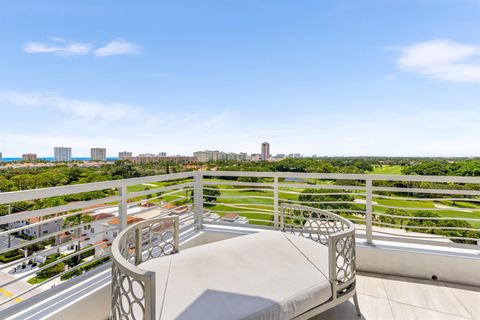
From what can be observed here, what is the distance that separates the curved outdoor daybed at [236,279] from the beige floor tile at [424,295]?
2.48 feet

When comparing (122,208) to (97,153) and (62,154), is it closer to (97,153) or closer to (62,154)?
(97,153)

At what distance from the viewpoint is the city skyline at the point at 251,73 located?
493 centimetres

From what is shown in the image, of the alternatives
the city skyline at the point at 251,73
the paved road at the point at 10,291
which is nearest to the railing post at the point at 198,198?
the paved road at the point at 10,291

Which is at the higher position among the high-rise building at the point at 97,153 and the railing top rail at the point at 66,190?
the high-rise building at the point at 97,153

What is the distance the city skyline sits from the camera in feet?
16.2

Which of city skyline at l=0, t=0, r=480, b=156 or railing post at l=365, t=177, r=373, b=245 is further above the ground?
city skyline at l=0, t=0, r=480, b=156

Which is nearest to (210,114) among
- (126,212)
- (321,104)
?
(321,104)

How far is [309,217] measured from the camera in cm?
290

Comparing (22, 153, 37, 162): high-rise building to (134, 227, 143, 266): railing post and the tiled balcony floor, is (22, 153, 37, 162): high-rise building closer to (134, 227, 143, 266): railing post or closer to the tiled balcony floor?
(134, 227, 143, 266): railing post

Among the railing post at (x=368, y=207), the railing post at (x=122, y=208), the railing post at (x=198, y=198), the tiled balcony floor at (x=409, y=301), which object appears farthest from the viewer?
the railing post at (x=198, y=198)

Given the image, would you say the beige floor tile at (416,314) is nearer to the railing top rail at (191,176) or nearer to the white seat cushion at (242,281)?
the white seat cushion at (242,281)

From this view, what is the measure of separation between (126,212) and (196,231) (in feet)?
4.56

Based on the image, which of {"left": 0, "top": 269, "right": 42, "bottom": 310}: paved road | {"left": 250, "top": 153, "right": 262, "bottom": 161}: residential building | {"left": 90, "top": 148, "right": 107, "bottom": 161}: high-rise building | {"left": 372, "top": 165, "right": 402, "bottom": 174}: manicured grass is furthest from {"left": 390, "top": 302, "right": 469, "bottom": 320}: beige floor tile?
{"left": 90, "top": 148, "right": 107, "bottom": 161}: high-rise building

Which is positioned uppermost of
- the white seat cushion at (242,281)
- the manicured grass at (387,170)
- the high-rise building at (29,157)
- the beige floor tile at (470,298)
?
the high-rise building at (29,157)
